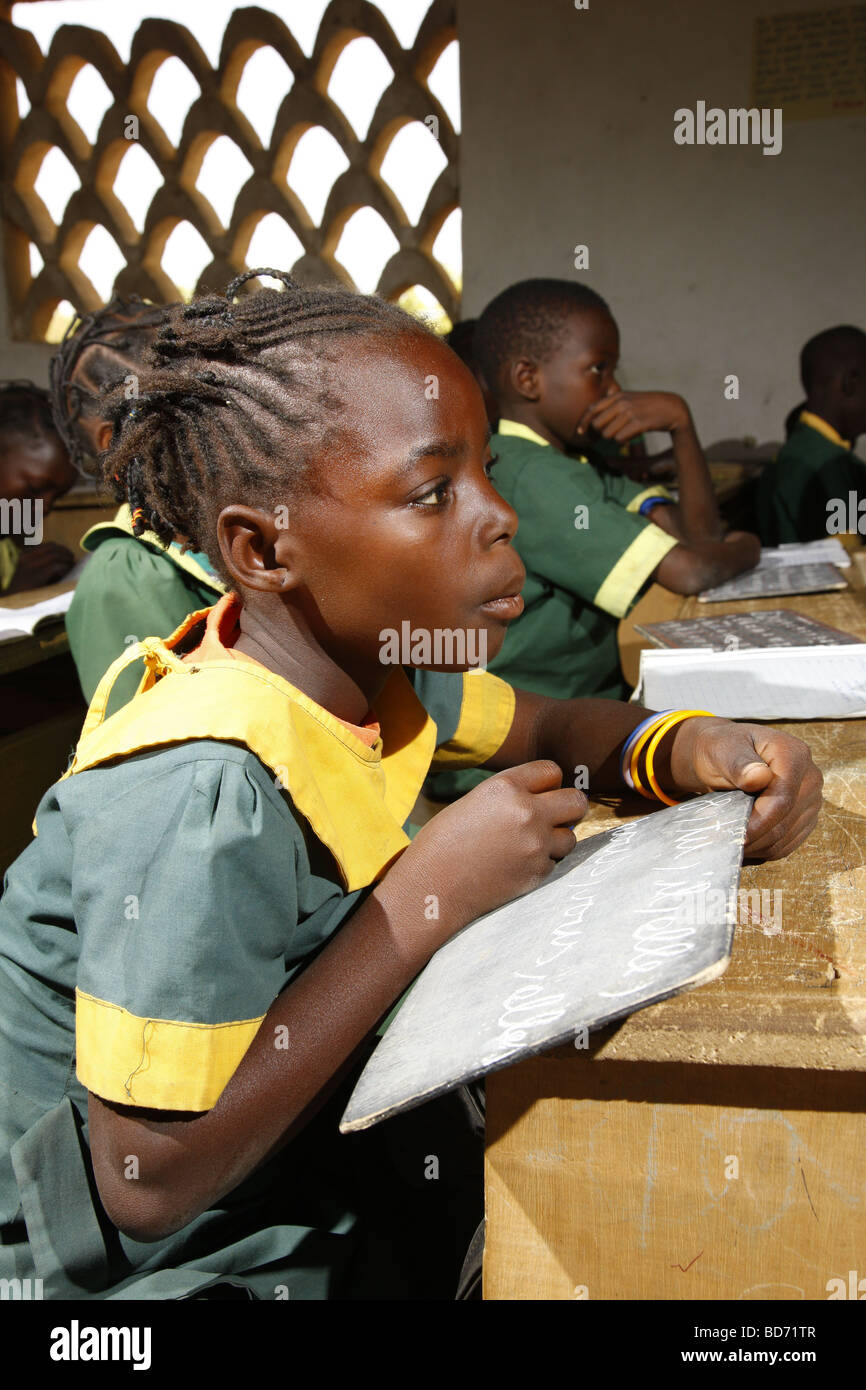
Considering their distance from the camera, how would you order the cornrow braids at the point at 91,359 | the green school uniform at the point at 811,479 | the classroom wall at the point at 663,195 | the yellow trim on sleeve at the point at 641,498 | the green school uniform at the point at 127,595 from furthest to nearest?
the classroom wall at the point at 663,195, the green school uniform at the point at 811,479, the yellow trim on sleeve at the point at 641,498, the cornrow braids at the point at 91,359, the green school uniform at the point at 127,595

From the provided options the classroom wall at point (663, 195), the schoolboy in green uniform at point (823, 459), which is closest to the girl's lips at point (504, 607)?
the schoolboy in green uniform at point (823, 459)

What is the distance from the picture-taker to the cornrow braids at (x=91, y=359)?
149 cm

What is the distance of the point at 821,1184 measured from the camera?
55 cm

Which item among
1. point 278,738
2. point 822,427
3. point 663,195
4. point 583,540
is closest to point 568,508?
point 583,540

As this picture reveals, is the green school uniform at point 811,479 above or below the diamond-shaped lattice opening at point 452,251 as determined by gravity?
below

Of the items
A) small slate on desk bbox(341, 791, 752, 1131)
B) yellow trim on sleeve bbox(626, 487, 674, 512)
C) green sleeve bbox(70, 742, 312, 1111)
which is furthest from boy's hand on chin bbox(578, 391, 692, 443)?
green sleeve bbox(70, 742, 312, 1111)

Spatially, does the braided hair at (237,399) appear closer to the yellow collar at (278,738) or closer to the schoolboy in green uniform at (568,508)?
the yellow collar at (278,738)

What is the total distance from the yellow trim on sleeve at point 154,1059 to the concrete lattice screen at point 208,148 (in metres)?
3.21

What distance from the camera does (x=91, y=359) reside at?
59.9 inches

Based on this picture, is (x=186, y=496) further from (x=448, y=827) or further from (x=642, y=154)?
(x=642, y=154)

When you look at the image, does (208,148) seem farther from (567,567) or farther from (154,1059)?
(154,1059)

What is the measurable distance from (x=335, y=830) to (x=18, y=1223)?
0.30 m

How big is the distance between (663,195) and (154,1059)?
3.50m

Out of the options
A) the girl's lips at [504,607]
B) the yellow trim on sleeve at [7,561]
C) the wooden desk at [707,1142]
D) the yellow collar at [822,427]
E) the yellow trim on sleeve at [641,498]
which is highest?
the yellow collar at [822,427]
